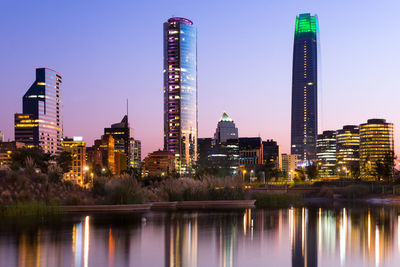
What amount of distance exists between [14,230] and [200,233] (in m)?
8.46

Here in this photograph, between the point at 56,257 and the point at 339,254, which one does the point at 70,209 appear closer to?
the point at 56,257

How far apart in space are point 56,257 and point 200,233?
7910 mm

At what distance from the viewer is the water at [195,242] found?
15.8m

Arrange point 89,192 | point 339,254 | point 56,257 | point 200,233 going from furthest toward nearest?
point 89,192 < point 200,233 < point 339,254 < point 56,257

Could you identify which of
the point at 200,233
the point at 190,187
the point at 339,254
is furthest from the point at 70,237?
the point at 190,187

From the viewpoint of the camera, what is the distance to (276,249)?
18.2m

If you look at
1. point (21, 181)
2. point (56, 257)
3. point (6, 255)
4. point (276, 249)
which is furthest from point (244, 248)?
point (21, 181)

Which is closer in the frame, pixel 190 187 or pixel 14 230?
pixel 14 230

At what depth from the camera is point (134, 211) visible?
34312 millimetres

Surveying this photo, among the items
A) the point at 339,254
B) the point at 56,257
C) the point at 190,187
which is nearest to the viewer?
the point at 56,257

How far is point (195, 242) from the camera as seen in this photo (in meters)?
19.4

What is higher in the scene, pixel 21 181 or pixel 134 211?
pixel 21 181

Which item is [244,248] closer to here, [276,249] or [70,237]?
[276,249]

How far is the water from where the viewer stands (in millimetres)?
15750
